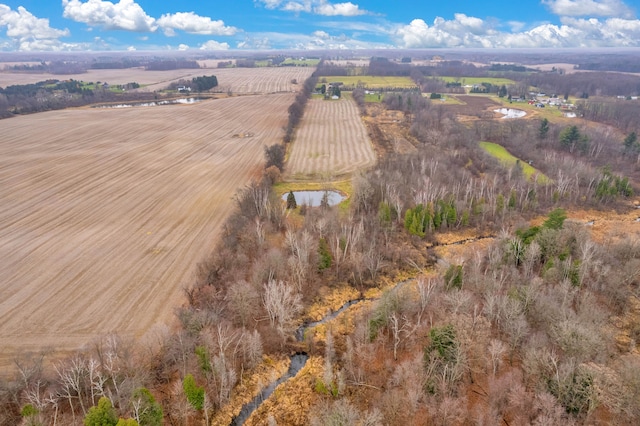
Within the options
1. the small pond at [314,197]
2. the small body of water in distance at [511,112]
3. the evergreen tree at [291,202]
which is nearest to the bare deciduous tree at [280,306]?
the evergreen tree at [291,202]

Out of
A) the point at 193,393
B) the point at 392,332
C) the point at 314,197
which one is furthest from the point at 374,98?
the point at 193,393

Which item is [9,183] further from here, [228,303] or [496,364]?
[496,364]

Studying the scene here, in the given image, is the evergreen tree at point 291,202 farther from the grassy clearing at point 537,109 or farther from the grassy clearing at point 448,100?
the grassy clearing at point 448,100

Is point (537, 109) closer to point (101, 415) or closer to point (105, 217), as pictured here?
point (105, 217)

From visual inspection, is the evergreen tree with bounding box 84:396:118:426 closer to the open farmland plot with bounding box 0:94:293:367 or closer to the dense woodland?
the dense woodland

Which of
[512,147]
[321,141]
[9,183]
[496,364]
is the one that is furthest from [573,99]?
[9,183]

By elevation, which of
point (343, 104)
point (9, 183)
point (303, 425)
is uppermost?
point (343, 104)
